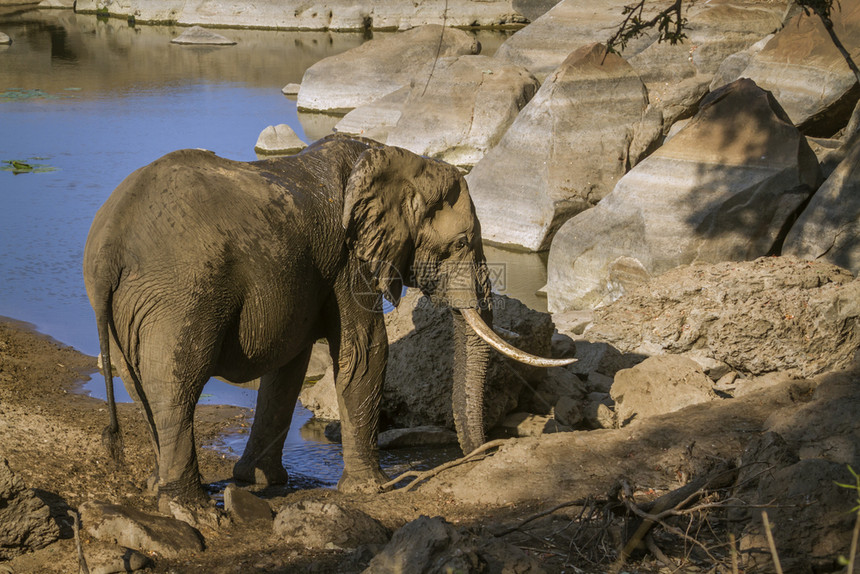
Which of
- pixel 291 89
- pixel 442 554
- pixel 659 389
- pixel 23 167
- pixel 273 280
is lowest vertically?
pixel 291 89

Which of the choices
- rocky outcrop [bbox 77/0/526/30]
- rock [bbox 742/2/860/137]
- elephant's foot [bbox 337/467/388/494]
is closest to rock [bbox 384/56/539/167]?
rock [bbox 742/2/860/137]

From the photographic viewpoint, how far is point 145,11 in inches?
1767

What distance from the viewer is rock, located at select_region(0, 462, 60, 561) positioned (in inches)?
214

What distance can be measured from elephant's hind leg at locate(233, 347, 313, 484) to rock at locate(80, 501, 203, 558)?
5.72 feet

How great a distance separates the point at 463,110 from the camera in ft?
63.6

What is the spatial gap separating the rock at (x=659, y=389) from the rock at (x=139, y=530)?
388cm

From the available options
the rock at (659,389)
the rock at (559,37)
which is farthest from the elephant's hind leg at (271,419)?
the rock at (559,37)

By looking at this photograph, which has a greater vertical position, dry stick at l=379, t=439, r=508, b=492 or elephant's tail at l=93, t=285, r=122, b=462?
elephant's tail at l=93, t=285, r=122, b=462

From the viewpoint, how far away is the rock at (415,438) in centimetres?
861

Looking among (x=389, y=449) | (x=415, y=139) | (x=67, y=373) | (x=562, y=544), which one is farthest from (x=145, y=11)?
(x=562, y=544)

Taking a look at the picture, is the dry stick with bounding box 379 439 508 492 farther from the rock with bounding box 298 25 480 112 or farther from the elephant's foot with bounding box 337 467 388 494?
the rock with bounding box 298 25 480 112

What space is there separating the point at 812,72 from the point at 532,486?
12256 mm

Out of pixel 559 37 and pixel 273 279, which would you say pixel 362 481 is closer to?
pixel 273 279

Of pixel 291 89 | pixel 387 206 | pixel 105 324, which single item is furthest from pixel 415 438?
pixel 291 89
